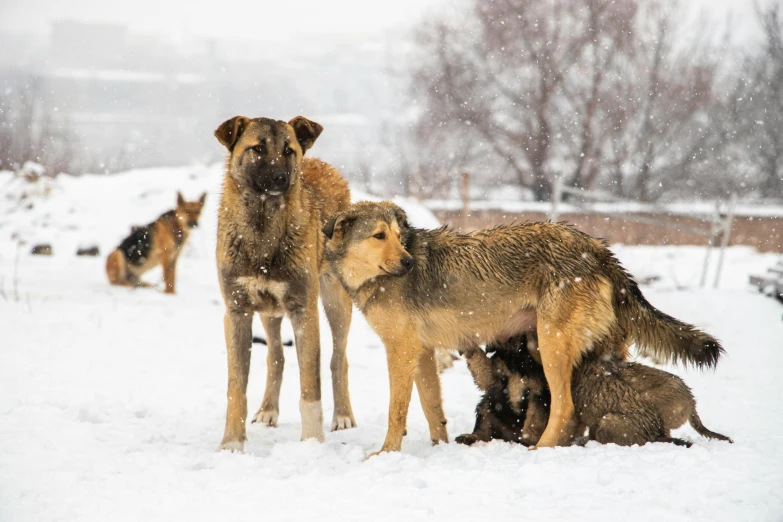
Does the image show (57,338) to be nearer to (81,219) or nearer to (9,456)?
(9,456)

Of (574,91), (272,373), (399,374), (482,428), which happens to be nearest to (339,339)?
(272,373)

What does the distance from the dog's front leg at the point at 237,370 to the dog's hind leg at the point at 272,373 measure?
0.62 metres

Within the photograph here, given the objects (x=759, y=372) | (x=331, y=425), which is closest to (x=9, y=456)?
(x=331, y=425)

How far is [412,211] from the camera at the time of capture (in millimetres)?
13477

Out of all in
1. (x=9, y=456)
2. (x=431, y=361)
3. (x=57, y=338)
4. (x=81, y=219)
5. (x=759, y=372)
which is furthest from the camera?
(x=81, y=219)

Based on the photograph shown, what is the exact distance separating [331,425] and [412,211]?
26.5ft

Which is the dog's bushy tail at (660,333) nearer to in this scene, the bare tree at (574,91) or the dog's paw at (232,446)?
the dog's paw at (232,446)

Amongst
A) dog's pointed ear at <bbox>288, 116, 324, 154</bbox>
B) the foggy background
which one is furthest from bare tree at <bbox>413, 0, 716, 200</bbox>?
dog's pointed ear at <bbox>288, 116, 324, 154</bbox>

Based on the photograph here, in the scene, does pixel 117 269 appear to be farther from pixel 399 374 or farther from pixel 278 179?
pixel 399 374

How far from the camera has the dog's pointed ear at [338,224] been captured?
15.8 ft

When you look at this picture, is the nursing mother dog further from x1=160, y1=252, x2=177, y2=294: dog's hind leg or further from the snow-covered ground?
x1=160, y1=252, x2=177, y2=294: dog's hind leg

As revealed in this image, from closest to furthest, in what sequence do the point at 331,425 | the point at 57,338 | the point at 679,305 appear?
1. the point at 331,425
2. the point at 57,338
3. the point at 679,305

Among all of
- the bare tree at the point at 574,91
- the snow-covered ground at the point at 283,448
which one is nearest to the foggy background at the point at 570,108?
the bare tree at the point at 574,91

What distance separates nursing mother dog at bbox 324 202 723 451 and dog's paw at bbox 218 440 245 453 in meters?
1.05
